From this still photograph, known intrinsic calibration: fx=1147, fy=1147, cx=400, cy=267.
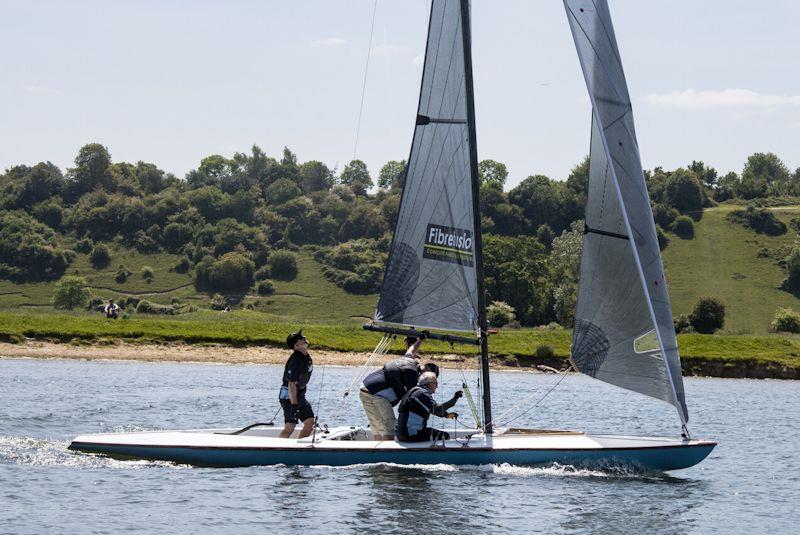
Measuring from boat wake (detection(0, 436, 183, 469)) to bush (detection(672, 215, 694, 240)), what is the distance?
466ft

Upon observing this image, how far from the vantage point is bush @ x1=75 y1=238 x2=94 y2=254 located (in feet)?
545

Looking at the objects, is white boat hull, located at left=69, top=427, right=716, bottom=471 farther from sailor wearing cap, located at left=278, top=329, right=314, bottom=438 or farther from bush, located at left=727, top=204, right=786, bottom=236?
bush, located at left=727, top=204, right=786, bottom=236

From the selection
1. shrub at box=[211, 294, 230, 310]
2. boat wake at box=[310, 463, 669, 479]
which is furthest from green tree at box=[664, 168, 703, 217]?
boat wake at box=[310, 463, 669, 479]

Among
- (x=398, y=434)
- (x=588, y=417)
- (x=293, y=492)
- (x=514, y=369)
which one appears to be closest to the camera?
(x=293, y=492)

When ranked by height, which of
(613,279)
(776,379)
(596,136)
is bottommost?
(776,379)

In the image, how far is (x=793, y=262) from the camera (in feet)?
478

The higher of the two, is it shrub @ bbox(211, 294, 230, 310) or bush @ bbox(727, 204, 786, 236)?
bush @ bbox(727, 204, 786, 236)

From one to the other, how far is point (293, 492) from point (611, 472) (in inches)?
286

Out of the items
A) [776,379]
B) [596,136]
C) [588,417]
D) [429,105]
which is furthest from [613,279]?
[776,379]

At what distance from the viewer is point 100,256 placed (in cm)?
16150

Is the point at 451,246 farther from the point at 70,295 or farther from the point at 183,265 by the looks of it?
the point at 183,265

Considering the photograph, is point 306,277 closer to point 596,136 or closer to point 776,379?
point 776,379

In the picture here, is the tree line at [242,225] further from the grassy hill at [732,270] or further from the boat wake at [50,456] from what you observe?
the boat wake at [50,456]

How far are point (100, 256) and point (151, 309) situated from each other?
1284 inches
